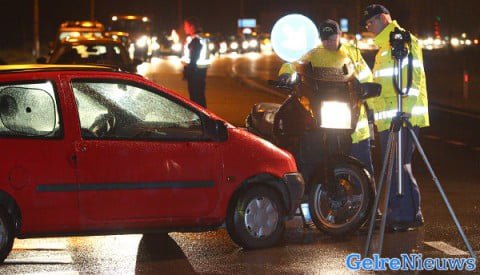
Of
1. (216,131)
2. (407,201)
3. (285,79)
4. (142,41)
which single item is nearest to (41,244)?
(216,131)

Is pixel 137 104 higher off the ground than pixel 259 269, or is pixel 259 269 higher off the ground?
pixel 137 104

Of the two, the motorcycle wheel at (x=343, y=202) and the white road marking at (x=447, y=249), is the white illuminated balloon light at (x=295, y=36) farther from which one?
the white road marking at (x=447, y=249)

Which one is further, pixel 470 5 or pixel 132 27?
pixel 470 5

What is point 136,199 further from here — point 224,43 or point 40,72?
point 224,43

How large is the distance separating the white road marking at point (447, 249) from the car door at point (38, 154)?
283cm

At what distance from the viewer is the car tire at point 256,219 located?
8.79 metres

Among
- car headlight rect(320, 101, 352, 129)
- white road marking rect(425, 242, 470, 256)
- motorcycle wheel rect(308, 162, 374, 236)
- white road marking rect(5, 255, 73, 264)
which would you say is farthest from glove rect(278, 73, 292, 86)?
white road marking rect(5, 255, 73, 264)

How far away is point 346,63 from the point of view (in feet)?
31.8

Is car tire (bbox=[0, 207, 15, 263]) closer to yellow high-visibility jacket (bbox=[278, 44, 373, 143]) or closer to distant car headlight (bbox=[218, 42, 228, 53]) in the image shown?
yellow high-visibility jacket (bbox=[278, 44, 373, 143])

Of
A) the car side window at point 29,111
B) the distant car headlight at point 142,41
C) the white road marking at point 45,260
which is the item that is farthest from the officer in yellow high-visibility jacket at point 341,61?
the distant car headlight at point 142,41

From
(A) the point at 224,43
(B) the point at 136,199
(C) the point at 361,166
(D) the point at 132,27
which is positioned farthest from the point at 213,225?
(A) the point at 224,43

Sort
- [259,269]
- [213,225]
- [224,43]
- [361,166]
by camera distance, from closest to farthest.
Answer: [259,269]
[213,225]
[361,166]
[224,43]

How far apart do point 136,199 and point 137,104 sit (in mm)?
815

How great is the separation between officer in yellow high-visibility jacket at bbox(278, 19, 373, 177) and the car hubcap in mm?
1385
